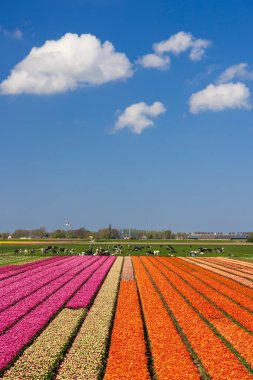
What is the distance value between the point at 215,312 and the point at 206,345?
543 cm

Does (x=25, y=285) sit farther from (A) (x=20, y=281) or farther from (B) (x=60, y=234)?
(B) (x=60, y=234)

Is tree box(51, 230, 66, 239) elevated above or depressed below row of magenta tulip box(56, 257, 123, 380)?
above

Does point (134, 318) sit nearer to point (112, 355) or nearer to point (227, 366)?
point (112, 355)

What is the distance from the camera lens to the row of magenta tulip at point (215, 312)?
14102 millimetres

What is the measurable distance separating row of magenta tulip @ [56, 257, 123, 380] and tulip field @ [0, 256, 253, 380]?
0.03 m

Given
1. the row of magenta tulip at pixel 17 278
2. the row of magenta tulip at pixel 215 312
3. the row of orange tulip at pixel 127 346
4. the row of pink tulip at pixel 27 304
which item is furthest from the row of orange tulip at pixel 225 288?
the row of magenta tulip at pixel 17 278

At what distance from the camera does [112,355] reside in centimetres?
1269

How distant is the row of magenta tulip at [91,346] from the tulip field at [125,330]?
3 centimetres

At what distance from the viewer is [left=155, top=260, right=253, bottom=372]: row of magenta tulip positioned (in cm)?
1410

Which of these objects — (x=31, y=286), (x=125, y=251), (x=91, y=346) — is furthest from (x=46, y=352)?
(x=125, y=251)

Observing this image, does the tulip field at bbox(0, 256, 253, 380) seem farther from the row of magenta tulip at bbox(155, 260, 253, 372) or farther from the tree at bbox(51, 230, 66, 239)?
the tree at bbox(51, 230, 66, 239)

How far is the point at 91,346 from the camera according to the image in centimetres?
1359

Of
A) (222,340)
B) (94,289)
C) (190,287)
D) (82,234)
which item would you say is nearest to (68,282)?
(94,289)

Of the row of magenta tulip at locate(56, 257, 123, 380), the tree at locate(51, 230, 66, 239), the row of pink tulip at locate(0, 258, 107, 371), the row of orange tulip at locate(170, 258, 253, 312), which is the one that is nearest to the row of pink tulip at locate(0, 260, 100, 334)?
the row of pink tulip at locate(0, 258, 107, 371)
